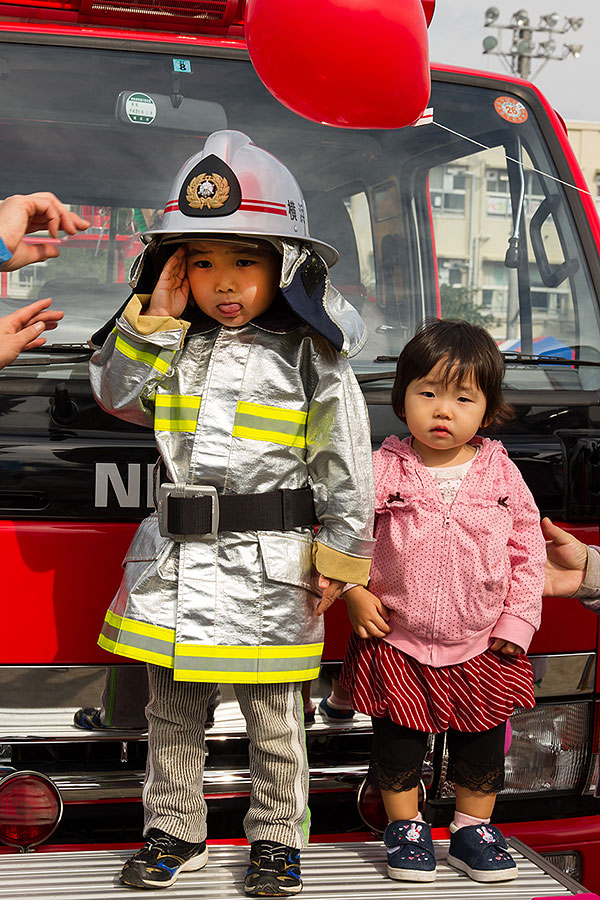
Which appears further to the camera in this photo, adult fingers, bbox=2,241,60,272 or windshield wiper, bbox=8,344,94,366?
windshield wiper, bbox=8,344,94,366

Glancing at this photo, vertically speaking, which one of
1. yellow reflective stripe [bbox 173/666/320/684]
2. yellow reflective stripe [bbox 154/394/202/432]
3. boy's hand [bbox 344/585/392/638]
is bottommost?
yellow reflective stripe [bbox 173/666/320/684]

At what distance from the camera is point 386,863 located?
2.60m

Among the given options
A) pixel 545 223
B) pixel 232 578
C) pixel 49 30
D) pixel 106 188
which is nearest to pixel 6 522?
pixel 232 578

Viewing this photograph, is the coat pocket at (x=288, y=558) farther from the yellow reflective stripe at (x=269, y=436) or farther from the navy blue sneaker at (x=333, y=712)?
the navy blue sneaker at (x=333, y=712)

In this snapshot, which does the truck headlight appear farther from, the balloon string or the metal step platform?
the balloon string

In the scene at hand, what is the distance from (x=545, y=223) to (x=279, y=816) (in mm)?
1856

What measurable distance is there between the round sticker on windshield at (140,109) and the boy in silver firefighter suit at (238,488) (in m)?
0.72

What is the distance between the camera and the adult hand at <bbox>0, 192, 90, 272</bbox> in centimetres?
243

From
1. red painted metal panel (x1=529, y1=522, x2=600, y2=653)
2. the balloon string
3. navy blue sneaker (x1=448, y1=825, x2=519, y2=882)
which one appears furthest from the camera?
the balloon string

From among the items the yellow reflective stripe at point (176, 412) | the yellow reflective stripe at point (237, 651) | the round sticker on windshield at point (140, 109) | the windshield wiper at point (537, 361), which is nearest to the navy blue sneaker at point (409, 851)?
the yellow reflective stripe at point (237, 651)

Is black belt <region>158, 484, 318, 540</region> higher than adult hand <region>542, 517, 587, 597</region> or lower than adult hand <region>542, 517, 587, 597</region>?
higher

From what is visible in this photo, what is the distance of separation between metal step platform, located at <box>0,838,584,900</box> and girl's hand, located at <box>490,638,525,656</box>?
18.9 inches

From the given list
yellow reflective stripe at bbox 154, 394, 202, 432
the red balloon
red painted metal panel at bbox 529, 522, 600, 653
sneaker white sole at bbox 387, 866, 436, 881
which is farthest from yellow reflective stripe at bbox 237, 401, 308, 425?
sneaker white sole at bbox 387, 866, 436, 881

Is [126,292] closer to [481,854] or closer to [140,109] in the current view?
[140,109]
